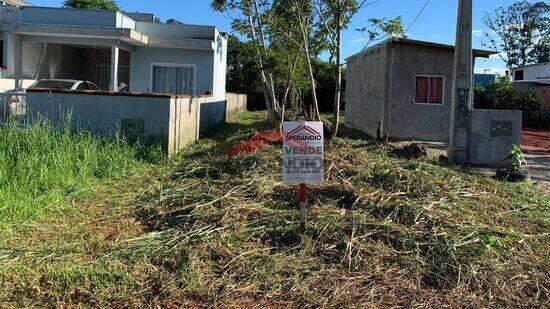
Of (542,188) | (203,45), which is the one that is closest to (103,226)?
(542,188)

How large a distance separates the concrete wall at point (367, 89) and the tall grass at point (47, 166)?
29.0 feet

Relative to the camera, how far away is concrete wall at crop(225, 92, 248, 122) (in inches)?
999

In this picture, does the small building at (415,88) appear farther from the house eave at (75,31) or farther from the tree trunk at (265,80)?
the house eave at (75,31)

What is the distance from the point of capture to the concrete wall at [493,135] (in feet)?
37.0

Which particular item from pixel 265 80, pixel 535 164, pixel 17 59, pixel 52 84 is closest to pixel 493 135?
pixel 535 164

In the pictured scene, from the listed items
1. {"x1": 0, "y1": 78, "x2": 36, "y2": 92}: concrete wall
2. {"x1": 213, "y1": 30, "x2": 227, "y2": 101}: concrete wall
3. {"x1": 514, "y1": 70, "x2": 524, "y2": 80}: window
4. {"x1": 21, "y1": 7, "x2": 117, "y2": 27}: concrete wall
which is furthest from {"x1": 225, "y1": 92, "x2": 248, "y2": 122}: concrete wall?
{"x1": 514, "y1": 70, "x2": 524, "y2": 80}: window

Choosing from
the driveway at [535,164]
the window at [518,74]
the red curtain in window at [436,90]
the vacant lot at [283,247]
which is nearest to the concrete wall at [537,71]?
the window at [518,74]

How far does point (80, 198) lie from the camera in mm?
6992

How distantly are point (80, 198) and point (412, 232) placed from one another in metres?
4.13

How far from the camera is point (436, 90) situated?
1630 cm

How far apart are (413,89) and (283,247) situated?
39.3 feet

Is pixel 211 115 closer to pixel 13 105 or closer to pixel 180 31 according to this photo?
pixel 180 31

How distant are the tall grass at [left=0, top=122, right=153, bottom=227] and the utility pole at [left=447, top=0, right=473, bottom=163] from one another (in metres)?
6.39

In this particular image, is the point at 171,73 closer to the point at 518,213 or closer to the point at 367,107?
the point at 367,107
